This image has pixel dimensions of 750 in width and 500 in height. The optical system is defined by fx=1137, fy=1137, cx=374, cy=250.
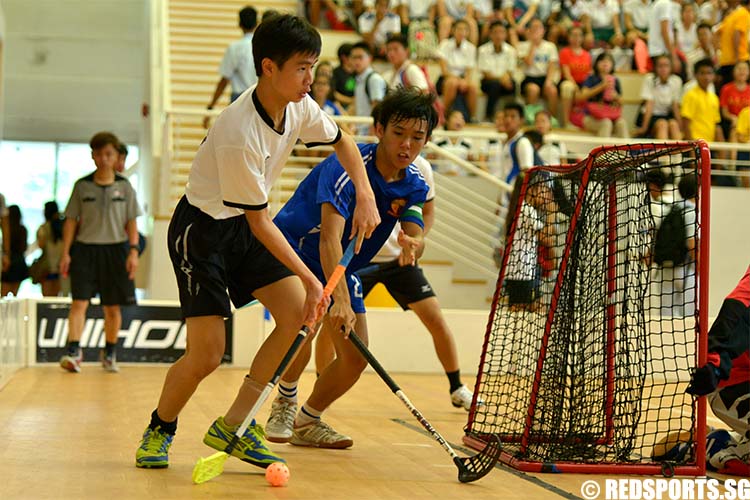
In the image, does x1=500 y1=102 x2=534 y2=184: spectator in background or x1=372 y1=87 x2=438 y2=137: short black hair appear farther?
x1=500 y1=102 x2=534 y2=184: spectator in background

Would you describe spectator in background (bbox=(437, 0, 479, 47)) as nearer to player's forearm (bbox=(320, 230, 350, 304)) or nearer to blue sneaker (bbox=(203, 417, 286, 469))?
player's forearm (bbox=(320, 230, 350, 304))

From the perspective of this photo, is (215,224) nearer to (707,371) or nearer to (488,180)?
(707,371)

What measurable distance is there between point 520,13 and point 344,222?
12.2 m

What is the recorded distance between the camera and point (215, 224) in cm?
458

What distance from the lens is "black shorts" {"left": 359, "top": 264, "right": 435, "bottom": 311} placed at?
7059 millimetres

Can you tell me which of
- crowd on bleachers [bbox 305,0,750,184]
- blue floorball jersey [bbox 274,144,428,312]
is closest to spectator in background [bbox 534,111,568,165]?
crowd on bleachers [bbox 305,0,750,184]

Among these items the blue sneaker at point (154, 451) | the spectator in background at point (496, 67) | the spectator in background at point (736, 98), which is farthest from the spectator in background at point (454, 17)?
the blue sneaker at point (154, 451)

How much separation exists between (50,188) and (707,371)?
19.6 metres

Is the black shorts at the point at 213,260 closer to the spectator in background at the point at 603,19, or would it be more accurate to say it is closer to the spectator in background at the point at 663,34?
the spectator in background at the point at 663,34

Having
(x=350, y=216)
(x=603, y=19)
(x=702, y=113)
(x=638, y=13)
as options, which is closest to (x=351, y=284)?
(x=350, y=216)

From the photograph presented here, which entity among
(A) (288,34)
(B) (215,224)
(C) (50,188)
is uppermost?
(A) (288,34)

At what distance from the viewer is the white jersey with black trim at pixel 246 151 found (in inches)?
166

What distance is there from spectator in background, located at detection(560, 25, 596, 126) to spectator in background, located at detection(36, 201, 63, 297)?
6506mm

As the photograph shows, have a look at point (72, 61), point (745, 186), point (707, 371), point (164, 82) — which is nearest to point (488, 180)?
point (745, 186)
